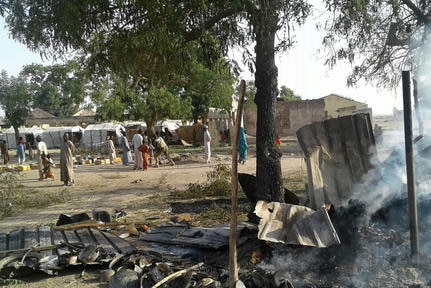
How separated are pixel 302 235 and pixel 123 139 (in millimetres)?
15422

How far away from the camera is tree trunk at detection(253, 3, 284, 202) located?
23.6ft

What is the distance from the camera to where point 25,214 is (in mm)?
10195

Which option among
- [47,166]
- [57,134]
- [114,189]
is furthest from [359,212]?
[57,134]

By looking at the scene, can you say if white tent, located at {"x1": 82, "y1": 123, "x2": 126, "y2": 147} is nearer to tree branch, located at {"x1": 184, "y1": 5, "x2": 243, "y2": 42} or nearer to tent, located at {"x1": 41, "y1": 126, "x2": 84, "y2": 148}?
tent, located at {"x1": 41, "y1": 126, "x2": 84, "y2": 148}

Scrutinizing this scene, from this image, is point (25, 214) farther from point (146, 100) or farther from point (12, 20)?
point (146, 100)

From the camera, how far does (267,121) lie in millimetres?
7387

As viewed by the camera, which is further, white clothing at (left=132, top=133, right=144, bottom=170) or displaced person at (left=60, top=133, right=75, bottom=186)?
white clothing at (left=132, top=133, right=144, bottom=170)

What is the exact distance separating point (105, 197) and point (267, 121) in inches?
247

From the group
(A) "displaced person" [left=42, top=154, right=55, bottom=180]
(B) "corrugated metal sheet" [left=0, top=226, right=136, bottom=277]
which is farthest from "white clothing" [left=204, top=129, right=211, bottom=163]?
(B) "corrugated metal sheet" [left=0, top=226, right=136, bottom=277]

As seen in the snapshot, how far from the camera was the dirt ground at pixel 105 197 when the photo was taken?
5359 millimetres

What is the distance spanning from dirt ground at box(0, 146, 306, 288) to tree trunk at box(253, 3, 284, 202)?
2.42 m

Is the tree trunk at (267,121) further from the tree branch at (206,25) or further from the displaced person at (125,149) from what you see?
the displaced person at (125,149)

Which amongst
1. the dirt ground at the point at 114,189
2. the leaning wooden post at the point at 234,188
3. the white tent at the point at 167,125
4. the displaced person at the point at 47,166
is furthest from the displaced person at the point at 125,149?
the white tent at the point at 167,125

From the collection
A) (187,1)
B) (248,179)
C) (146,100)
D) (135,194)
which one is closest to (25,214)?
(135,194)
